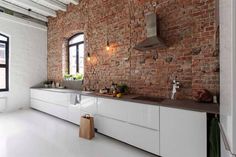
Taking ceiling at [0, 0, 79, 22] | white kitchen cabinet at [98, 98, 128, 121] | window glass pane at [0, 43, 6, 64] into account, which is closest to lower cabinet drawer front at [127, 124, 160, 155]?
white kitchen cabinet at [98, 98, 128, 121]

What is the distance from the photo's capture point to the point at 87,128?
126 inches

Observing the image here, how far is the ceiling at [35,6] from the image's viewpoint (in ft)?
16.2

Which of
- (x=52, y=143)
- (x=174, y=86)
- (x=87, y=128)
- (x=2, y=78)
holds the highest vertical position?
(x=2, y=78)

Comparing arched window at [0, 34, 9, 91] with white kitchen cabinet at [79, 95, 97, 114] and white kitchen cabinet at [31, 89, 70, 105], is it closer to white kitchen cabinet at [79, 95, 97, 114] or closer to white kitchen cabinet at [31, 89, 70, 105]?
white kitchen cabinet at [31, 89, 70, 105]

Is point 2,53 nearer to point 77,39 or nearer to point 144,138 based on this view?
point 77,39

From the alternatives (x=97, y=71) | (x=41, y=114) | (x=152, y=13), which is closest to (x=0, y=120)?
(x=41, y=114)

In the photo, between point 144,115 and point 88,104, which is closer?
point 144,115

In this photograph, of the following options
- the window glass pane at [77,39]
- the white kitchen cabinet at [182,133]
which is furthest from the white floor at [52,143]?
the window glass pane at [77,39]

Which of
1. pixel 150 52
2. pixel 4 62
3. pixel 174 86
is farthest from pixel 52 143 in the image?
pixel 4 62

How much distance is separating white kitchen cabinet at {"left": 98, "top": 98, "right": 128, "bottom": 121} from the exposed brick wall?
27.2 inches

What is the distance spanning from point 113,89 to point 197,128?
194 cm

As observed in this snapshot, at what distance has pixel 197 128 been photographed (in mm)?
2049

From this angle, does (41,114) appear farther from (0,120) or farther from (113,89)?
(113,89)

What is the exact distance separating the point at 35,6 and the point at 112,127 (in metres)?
4.39
